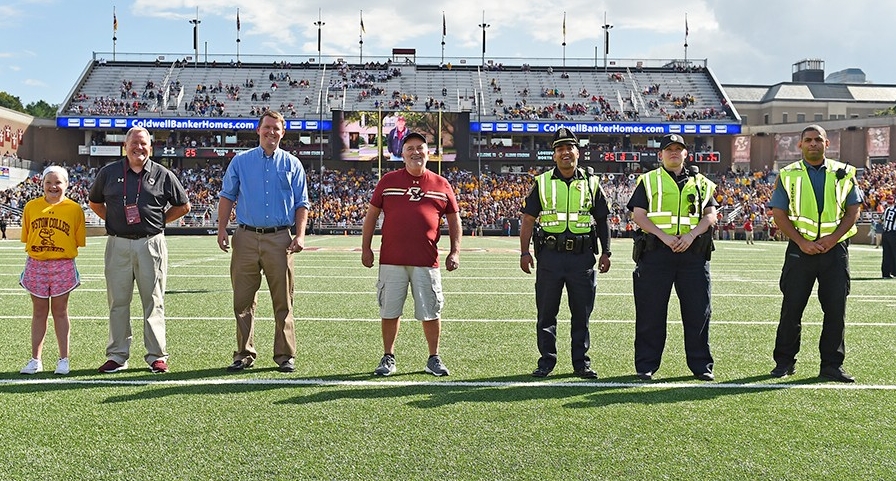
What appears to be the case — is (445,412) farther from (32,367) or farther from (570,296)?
(32,367)

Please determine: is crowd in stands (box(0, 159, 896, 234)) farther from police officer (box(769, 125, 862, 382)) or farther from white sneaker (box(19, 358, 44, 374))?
white sneaker (box(19, 358, 44, 374))

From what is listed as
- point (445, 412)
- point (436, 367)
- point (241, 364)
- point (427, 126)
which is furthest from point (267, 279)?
point (427, 126)

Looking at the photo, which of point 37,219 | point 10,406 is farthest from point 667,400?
point 37,219

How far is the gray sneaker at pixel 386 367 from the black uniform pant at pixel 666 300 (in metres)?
1.77

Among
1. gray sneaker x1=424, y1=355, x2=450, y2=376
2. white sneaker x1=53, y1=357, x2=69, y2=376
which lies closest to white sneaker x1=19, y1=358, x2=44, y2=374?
white sneaker x1=53, y1=357, x2=69, y2=376

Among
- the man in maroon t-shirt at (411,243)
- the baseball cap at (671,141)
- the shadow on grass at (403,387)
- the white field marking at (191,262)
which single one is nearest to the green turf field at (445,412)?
the shadow on grass at (403,387)

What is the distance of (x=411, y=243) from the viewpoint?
618 cm

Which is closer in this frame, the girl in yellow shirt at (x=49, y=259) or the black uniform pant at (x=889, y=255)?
the girl in yellow shirt at (x=49, y=259)

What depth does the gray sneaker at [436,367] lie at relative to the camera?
606 cm

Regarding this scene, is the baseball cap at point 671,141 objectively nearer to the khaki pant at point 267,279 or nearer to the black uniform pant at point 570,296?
the black uniform pant at point 570,296

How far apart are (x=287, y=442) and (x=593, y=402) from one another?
1.94 metres

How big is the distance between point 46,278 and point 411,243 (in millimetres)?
2650

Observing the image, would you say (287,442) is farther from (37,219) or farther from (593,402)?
(37,219)

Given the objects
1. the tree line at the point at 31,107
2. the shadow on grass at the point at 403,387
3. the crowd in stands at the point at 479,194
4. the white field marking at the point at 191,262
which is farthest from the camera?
the tree line at the point at 31,107
